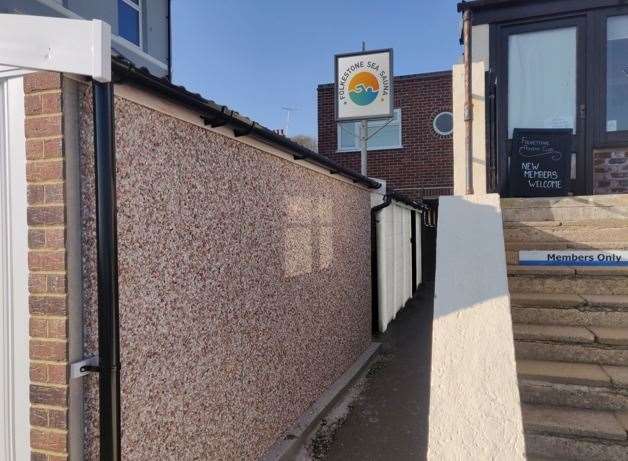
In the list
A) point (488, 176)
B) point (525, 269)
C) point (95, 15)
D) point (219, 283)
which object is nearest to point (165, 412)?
point (219, 283)

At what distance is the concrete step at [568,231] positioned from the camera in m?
3.77

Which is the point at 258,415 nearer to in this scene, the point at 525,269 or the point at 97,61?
the point at 525,269

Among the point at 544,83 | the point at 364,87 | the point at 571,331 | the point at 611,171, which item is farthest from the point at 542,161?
the point at 364,87

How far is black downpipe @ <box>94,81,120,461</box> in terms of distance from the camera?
1.88m

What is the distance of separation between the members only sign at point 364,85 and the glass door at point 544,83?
10.4 feet

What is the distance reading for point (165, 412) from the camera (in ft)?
7.82

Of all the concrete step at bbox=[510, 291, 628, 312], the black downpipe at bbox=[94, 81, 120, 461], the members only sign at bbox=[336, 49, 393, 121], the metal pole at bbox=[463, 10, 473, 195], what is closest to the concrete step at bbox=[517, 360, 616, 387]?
the concrete step at bbox=[510, 291, 628, 312]

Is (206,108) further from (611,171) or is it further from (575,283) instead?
(611,171)

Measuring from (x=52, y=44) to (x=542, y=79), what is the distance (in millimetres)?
6000

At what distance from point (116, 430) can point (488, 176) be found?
4.88 metres

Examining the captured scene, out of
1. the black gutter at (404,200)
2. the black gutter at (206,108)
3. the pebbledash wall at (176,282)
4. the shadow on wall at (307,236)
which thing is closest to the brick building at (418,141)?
the black gutter at (404,200)

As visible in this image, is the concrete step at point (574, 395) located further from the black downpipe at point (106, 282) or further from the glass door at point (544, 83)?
the glass door at point (544, 83)

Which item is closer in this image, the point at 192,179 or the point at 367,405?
the point at 192,179

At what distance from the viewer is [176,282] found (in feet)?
8.17
